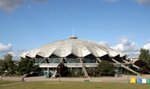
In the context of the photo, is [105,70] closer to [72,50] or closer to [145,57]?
[72,50]

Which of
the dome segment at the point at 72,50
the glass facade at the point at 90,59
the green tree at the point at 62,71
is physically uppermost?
the dome segment at the point at 72,50

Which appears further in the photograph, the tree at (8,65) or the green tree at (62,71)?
the tree at (8,65)

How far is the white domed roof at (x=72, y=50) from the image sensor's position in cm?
12188

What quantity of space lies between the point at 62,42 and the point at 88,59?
55.7 feet

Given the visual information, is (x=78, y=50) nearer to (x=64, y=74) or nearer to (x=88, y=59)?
(x=88, y=59)

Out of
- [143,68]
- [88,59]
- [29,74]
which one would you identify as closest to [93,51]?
[88,59]

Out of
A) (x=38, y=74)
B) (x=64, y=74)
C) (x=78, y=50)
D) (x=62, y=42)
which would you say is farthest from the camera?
(x=62, y=42)

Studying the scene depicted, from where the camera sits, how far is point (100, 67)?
107000 millimetres

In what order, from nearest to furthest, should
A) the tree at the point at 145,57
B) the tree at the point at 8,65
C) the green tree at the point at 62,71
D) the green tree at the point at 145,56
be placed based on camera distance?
the green tree at the point at 62,71 → the tree at the point at 8,65 → the tree at the point at 145,57 → the green tree at the point at 145,56

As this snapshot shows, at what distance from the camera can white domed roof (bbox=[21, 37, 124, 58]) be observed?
4798 inches

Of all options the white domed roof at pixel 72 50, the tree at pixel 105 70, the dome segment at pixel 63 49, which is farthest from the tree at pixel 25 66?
the tree at pixel 105 70

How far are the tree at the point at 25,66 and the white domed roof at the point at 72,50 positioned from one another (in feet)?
55.6

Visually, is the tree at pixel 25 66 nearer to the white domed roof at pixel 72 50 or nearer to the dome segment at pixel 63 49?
the white domed roof at pixel 72 50

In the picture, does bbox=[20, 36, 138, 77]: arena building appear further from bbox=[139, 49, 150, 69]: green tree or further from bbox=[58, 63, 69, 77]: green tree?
bbox=[139, 49, 150, 69]: green tree
